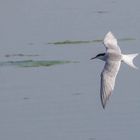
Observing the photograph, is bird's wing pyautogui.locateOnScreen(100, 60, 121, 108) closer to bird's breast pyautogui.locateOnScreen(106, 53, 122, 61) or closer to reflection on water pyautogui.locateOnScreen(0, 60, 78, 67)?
bird's breast pyautogui.locateOnScreen(106, 53, 122, 61)

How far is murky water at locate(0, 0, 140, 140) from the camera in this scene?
38.2 ft

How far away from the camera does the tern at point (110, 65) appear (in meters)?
10.8

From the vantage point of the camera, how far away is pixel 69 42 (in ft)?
49.9

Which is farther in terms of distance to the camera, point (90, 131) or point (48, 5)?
point (48, 5)

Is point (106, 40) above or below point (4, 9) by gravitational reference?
above

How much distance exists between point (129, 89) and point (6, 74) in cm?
163

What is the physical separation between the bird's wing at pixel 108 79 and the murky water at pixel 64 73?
0.57 metres

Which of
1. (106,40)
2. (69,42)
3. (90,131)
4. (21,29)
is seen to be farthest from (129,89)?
(21,29)

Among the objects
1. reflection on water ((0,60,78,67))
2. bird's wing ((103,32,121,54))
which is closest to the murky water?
reflection on water ((0,60,78,67))

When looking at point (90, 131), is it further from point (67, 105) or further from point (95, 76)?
point (95, 76)

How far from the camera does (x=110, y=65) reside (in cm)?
1142

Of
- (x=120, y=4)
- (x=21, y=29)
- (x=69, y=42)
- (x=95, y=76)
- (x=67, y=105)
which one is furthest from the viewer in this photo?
(x=120, y=4)

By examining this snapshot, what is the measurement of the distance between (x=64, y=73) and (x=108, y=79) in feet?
8.47

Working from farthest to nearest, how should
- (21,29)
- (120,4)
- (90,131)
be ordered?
(120,4)
(21,29)
(90,131)
